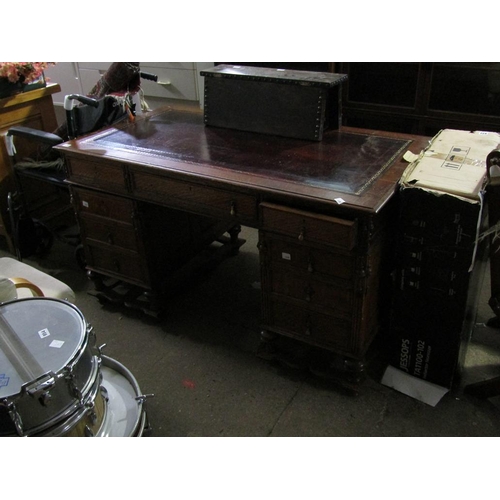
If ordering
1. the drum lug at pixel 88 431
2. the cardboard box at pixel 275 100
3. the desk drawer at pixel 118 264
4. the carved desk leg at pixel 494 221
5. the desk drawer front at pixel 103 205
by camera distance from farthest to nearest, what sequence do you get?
the desk drawer at pixel 118 264
the desk drawer front at pixel 103 205
the cardboard box at pixel 275 100
the carved desk leg at pixel 494 221
the drum lug at pixel 88 431

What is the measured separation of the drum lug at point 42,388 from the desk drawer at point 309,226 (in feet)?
2.75

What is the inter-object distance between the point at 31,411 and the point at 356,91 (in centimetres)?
243

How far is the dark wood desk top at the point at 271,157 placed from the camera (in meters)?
1.68

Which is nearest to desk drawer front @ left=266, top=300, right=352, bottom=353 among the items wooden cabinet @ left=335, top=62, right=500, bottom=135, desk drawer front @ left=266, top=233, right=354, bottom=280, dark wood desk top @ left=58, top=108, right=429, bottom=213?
desk drawer front @ left=266, top=233, right=354, bottom=280

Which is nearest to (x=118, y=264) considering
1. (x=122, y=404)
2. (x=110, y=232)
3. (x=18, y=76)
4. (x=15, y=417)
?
(x=110, y=232)

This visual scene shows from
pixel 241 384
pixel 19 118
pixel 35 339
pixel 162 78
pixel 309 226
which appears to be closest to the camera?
pixel 35 339

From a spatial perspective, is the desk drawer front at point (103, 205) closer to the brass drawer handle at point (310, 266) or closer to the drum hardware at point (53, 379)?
the drum hardware at point (53, 379)

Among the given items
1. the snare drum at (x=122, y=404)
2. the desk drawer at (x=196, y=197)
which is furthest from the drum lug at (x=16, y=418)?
the desk drawer at (x=196, y=197)

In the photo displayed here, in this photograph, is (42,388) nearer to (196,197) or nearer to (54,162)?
(196,197)

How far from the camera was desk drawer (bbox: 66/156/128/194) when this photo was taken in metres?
2.06

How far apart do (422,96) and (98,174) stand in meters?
1.72

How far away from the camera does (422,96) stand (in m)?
2.69

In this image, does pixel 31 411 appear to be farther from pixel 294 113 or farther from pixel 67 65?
pixel 67 65

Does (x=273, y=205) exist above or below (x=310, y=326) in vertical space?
above
